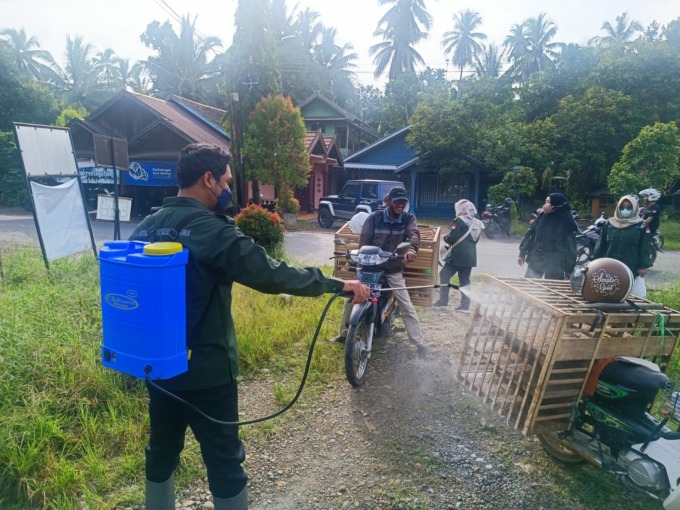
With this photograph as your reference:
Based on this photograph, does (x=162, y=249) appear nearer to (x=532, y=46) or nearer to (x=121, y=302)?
(x=121, y=302)

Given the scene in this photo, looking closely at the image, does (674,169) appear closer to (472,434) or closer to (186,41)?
(472,434)

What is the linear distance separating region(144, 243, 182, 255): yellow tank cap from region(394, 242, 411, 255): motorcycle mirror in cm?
280

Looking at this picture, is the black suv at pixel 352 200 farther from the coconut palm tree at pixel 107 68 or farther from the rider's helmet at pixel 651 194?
the coconut palm tree at pixel 107 68

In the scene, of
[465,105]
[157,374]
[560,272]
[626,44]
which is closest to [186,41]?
[465,105]

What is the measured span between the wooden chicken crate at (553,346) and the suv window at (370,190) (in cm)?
1406

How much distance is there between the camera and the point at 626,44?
21.4m

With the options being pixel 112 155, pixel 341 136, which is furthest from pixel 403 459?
pixel 341 136

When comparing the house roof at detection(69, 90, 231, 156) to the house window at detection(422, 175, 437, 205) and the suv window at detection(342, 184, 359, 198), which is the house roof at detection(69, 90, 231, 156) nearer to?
the suv window at detection(342, 184, 359, 198)

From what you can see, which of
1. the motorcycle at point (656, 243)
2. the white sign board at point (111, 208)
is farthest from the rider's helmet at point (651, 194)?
the white sign board at point (111, 208)

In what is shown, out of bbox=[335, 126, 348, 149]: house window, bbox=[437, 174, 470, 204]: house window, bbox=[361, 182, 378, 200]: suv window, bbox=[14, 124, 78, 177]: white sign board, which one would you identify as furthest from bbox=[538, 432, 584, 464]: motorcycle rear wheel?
bbox=[335, 126, 348, 149]: house window

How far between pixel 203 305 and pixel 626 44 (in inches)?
1015

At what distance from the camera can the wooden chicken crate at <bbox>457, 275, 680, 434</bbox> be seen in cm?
259

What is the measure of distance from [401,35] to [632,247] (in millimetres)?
33024

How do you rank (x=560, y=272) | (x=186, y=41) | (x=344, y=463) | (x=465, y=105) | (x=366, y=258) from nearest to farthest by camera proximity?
(x=344, y=463) → (x=366, y=258) → (x=560, y=272) → (x=465, y=105) → (x=186, y=41)
